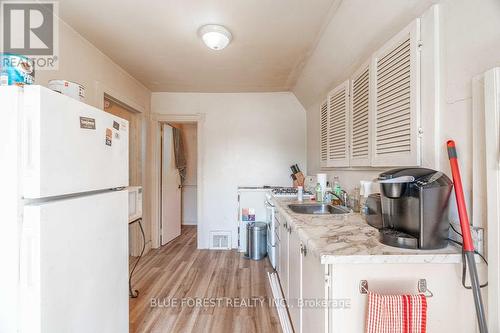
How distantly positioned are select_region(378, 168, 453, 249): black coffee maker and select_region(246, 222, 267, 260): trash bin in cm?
230

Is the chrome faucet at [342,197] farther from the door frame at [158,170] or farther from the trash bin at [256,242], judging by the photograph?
the door frame at [158,170]

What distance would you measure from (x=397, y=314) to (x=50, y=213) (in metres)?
1.40

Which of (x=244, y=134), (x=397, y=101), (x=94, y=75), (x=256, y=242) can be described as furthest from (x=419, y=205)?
(x=244, y=134)

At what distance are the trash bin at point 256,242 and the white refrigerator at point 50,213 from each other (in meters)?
2.08

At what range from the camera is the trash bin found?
317cm

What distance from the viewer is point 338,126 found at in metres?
2.13

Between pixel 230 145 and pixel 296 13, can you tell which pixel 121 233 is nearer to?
pixel 296 13

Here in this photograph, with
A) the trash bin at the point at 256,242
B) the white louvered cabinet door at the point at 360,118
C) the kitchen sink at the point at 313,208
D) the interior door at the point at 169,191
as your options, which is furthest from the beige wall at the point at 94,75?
the white louvered cabinet door at the point at 360,118

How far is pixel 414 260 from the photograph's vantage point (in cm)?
88

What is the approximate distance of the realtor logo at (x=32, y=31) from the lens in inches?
60.9

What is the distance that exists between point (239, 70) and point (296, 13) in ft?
3.83

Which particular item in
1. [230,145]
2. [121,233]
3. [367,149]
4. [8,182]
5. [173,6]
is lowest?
[121,233]

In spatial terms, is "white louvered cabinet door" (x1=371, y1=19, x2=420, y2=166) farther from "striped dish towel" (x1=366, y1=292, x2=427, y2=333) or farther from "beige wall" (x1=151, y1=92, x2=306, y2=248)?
"beige wall" (x1=151, y1=92, x2=306, y2=248)

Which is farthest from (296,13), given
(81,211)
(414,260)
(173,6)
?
(81,211)
